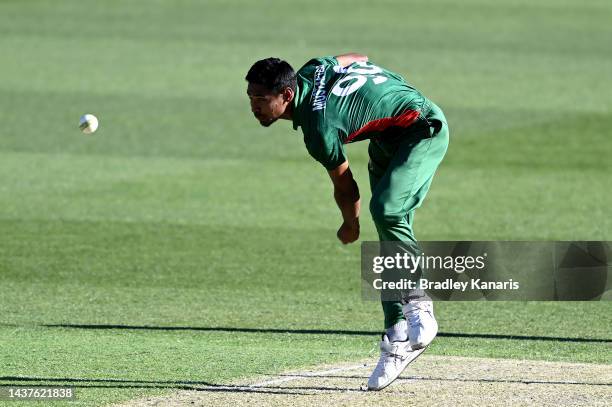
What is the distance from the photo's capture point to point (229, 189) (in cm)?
1828

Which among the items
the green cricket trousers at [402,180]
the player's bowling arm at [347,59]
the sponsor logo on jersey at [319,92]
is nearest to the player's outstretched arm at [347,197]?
the green cricket trousers at [402,180]

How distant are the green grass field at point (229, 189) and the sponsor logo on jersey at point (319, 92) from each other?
2.01 meters

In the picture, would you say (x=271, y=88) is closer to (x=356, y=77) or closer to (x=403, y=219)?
(x=356, y=77)

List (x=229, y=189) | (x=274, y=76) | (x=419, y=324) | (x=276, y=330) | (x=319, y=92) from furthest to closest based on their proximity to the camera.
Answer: (x=229, y=189)
(x=276, y=330)
(x=419, y=324)
(x=319, y=92)
(x=274, y=76)

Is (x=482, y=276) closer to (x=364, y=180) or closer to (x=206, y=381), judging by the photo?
(x=206, y=381)

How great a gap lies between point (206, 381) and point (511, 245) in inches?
238

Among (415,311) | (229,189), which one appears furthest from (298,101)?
(229,189)

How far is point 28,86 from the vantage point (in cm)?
2678

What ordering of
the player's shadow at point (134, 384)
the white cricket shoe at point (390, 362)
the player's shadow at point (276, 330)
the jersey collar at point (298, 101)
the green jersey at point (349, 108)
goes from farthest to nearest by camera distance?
1. the player's shadow at point (276, 330)
2. the player's shadow at point (134, 384)
3. the white cricket shoe at point (390, 362)
4. the jersey collar at point (298, 101)
5. the green jersey at point (349, 108)

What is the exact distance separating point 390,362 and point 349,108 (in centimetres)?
162

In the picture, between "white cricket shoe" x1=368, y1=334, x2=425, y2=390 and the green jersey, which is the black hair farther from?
"white cricket shoe" x1=368, y1=334, x2=425, y2=390

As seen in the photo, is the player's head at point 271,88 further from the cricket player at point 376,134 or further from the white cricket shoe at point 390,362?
the white cricket shoe at point 390,362

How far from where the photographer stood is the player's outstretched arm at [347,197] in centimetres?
808

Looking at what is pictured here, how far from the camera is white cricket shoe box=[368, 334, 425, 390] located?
8.25 meters
